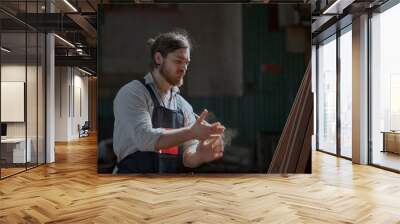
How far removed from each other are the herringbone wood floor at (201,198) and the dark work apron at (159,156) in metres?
0.20

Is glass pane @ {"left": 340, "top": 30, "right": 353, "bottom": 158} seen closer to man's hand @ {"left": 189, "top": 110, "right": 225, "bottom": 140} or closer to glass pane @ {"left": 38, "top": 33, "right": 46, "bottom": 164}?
man's hand @ {"left": 189, "top": 110, "right": 225, "bottom": 140}

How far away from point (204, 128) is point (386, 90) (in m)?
3.74

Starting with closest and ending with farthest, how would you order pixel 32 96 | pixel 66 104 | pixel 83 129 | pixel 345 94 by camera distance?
pixel 32 96 → pixel 345 94 → pixel 66 104 → pixel 83 129

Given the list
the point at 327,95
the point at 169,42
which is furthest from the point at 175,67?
the point at 327,95

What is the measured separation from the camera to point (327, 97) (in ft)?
36.0

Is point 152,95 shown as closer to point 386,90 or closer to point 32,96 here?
point 32,96

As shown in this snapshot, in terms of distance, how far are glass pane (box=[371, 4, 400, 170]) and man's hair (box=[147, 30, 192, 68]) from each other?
3870 mm

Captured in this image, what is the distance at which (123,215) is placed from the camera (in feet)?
14.0

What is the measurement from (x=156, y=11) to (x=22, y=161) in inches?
151

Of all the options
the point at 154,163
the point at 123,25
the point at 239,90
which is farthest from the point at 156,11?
the point at 154,163

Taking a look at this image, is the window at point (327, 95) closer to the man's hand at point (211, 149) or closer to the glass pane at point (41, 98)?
the man's hand at point (211, 149)

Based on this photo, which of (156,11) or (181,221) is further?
(156,11)

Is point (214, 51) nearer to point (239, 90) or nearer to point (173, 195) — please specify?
point (239, 90)

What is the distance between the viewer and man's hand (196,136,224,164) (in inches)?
272
